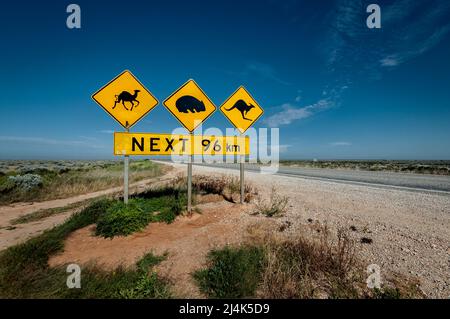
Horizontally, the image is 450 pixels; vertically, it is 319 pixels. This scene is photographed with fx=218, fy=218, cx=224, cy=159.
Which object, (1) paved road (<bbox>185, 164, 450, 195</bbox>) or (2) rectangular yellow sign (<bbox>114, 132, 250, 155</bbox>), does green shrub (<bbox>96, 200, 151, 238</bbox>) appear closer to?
(2) rectangular yellow sign (<bbox>114, 132, 250, 155</bbox>)

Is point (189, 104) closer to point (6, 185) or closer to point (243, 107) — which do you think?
point (243, 107)

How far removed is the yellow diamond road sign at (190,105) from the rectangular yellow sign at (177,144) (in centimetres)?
46

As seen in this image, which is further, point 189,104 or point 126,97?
point 189,104

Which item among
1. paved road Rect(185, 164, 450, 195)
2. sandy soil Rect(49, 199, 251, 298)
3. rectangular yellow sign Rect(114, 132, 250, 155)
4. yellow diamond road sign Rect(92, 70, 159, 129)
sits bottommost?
sandy soil Rect(49, 199, 251, 298)

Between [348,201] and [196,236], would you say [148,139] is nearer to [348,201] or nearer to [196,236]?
[196,236]

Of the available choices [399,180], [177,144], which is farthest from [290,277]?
[399,180]

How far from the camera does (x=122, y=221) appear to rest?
4.81m

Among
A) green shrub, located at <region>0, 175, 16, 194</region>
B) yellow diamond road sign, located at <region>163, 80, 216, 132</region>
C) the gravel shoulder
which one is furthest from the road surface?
green shrub, located at <region>0, 175, 16, 194</region>

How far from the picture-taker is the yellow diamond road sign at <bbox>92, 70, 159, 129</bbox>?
5454 millimetres

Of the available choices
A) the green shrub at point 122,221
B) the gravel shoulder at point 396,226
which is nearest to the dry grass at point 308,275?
the gravel shoulder at point 396,226

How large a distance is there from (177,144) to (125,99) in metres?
1.76

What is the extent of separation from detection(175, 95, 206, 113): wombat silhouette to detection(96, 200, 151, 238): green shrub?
3.02 metres

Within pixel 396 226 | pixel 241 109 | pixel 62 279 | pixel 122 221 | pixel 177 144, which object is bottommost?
pixel 62 279
